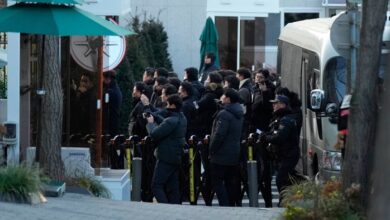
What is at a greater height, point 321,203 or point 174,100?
point 174,100

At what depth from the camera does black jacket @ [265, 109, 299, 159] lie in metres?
14.7

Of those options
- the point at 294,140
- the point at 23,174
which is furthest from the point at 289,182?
the point at 23,174

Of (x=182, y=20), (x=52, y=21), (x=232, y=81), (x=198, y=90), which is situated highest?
(x=182, y=20)

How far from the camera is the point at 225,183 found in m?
14.9

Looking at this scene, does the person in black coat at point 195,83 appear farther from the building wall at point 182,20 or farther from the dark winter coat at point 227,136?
the building wall at point 182,20

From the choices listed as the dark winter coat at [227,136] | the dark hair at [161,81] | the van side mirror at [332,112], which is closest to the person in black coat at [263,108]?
the dark hair at [161,81]

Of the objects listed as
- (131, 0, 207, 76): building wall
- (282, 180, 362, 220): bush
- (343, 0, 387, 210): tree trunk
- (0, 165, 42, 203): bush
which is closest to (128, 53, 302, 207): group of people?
(0, 165, 42, 203): bush

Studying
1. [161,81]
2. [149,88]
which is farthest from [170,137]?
[149,88]

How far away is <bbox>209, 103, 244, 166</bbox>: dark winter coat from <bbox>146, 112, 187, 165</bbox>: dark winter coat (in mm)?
482

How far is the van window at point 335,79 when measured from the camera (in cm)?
1494

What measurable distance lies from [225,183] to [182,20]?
17.2m

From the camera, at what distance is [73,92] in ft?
50.3

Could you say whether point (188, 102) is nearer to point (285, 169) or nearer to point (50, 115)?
point (285, 169)

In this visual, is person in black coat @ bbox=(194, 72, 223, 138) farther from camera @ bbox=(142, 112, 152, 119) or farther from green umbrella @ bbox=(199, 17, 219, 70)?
green umbrella @ bbox=(199, 17, 219, 70)
